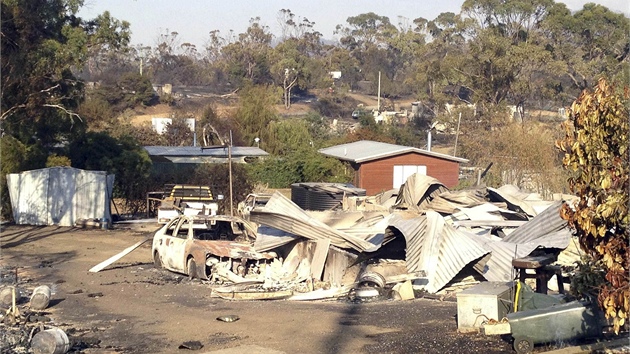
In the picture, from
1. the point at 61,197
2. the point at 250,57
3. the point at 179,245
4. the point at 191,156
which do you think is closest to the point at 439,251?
the point at 179,245

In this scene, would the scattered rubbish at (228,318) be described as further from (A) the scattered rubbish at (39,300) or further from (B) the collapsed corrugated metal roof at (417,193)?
(B) the collapsed corrugated metal roof at (417,193)

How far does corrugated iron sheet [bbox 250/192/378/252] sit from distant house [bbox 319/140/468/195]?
21.2 metres

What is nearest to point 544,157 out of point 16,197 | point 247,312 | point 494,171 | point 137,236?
point 494,171

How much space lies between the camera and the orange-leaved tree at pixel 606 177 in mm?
8109

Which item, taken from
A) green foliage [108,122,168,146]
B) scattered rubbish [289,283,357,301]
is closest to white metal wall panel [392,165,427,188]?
green foliage [108,122,168,146]

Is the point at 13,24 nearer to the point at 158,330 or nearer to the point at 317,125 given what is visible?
the point at 158,330

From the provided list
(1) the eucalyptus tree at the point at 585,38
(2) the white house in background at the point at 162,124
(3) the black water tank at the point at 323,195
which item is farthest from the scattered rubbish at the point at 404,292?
(1) the eucalyptus tree at the point at 585,38

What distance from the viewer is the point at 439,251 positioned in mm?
15164

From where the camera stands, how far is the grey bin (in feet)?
33.3

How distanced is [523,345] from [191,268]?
846cm

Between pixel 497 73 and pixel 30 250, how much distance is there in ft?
140

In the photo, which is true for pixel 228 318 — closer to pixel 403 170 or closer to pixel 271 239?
pixel 271 239

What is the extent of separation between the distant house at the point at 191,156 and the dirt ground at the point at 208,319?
58.5ft

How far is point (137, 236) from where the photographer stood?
84.9 ft
